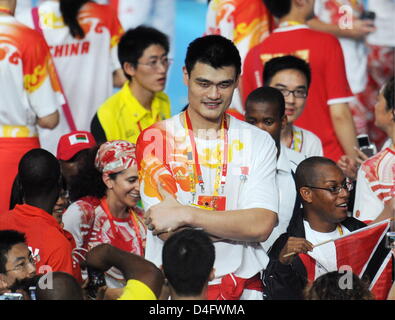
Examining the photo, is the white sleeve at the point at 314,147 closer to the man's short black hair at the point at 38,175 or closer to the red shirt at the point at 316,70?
the red shirt at the point at 316,70

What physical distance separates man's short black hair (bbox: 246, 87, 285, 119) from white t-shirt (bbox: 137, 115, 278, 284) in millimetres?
1148

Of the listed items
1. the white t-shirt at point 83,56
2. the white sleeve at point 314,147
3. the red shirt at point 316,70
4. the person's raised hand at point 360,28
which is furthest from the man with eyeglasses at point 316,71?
the white t-shirt at point 83,56

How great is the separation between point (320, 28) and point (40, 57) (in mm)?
2390

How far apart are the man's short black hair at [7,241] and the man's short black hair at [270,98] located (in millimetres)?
1904

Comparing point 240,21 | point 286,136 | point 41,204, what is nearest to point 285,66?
point 286,136

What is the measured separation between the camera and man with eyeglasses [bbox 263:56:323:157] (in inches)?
244

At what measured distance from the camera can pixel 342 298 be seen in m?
4.00

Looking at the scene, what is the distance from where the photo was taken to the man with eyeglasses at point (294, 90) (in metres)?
6.20

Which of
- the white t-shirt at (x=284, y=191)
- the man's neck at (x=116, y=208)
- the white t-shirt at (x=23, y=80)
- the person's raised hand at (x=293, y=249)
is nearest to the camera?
the person's raised hand at (x=293, y=249)

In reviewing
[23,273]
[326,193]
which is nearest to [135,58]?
[326,193]

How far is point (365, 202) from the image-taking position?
566cm

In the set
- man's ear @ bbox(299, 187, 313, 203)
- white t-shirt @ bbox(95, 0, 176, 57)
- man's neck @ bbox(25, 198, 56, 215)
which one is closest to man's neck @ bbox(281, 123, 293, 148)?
man's ear @ bbox(299, 187, 313, 203)

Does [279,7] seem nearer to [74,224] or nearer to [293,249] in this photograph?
[74,224]
